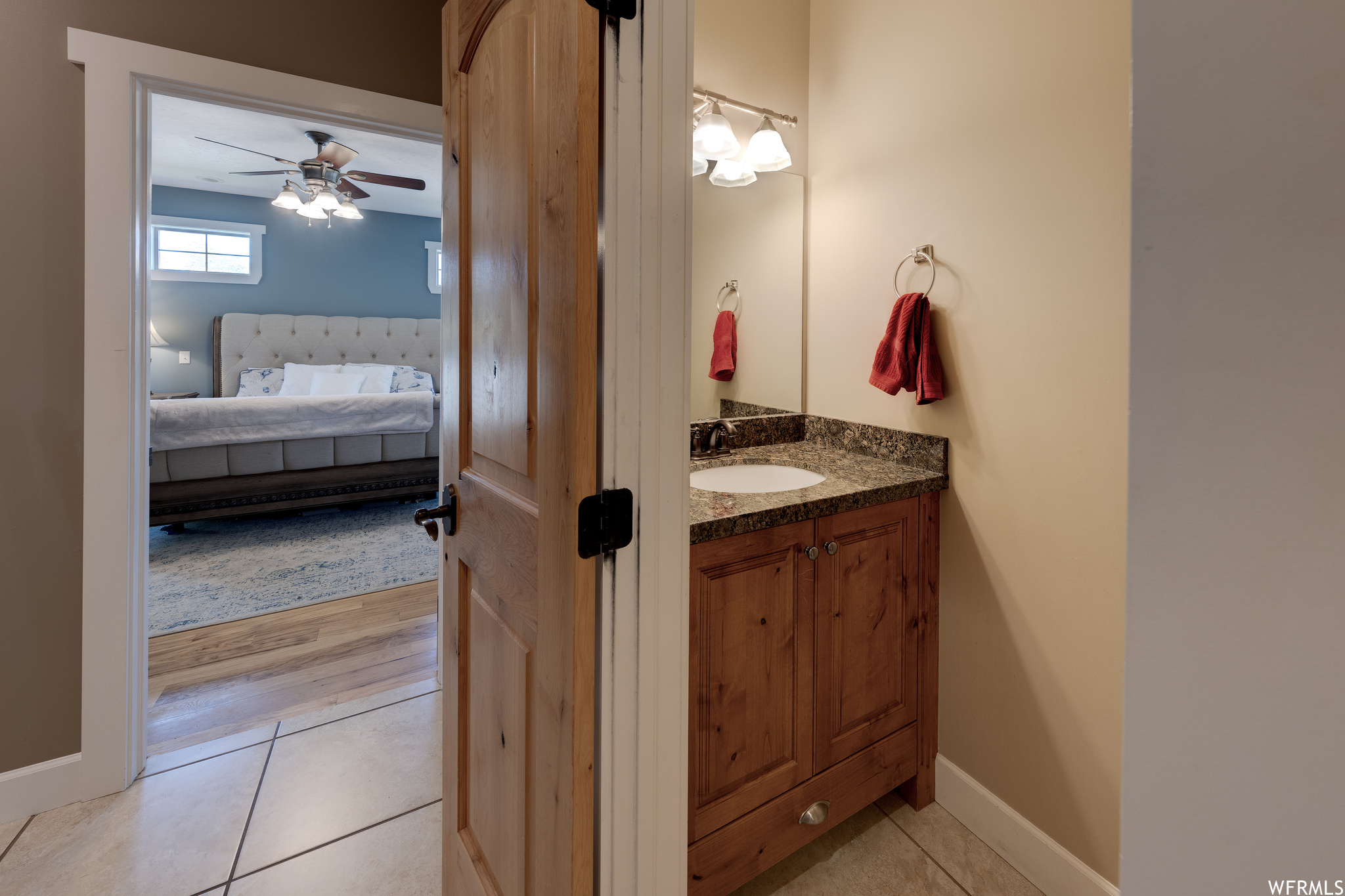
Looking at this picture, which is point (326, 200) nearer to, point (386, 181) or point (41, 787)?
point (386, 181)

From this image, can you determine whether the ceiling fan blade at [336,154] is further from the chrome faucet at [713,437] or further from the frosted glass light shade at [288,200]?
the chrome faucet at [713,437]

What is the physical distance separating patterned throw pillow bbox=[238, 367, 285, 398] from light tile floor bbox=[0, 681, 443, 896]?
196 inches

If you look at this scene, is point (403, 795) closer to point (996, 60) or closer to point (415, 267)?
point (996, 60)

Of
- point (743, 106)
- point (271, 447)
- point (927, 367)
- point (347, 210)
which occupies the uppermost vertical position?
point (347, 210)

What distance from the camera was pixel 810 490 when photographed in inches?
55.9

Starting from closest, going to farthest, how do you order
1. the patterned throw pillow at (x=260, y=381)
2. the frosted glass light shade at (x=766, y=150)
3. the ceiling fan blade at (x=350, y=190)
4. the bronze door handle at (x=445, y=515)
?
1. the bronze door handle at (x=445, y=515)
2. the frosted glass light shade at (x=766, y=150)
3. the ceiling fan blade at (x=350, y=190)
4. the patterned throw pillow at (x=260, y=381)

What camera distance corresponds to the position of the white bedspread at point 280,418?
382 centimetres

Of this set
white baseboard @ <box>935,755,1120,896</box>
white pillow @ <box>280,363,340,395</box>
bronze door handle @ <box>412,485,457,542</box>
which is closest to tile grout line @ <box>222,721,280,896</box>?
bronze door handle @ <box>412,485,457,542</box>

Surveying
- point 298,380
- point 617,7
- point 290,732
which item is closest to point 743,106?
point 617,7

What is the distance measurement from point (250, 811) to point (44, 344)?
1.34 m

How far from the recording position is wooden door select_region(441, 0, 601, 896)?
0.73 meters

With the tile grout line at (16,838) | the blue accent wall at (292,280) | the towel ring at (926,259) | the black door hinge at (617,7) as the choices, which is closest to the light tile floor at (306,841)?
the tile grout line at (16,838)

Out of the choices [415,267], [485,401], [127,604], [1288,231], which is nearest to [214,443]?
[127,604]

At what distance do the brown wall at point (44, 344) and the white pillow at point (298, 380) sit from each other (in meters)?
4.83
